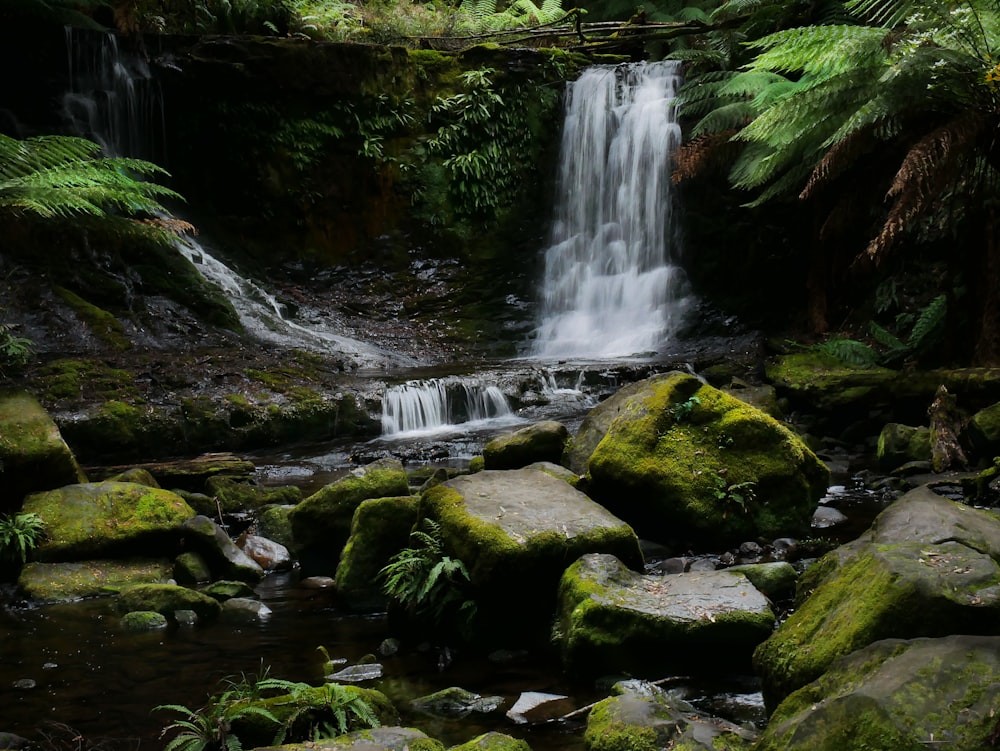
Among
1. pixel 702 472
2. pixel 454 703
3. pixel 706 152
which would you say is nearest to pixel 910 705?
pixel 454 703

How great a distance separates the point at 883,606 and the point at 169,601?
146 inches

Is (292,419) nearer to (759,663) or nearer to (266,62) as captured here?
(759,663)

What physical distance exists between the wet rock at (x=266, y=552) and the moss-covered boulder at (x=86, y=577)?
53 cm

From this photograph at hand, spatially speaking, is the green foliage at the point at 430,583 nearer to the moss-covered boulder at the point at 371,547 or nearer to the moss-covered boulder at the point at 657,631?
the moss-covered boulder at the point at 371,547

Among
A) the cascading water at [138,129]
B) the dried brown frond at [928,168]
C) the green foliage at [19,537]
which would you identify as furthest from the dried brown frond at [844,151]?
the green foliage at [19,537]

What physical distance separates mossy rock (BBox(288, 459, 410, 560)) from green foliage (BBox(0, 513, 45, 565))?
1.62 metres

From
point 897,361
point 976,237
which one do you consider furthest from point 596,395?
point 976,237

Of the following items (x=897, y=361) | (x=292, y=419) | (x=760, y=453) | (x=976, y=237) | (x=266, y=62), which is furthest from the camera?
(x=266, y=62)

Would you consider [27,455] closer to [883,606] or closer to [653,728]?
[653,728]

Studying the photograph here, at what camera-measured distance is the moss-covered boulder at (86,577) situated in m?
4.89

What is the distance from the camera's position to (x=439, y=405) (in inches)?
384

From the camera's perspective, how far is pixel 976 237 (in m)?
8.17

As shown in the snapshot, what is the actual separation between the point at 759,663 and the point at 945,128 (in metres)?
5.86

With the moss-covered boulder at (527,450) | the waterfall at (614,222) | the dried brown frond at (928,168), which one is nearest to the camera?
the moss-covered boulder at (527,450)
